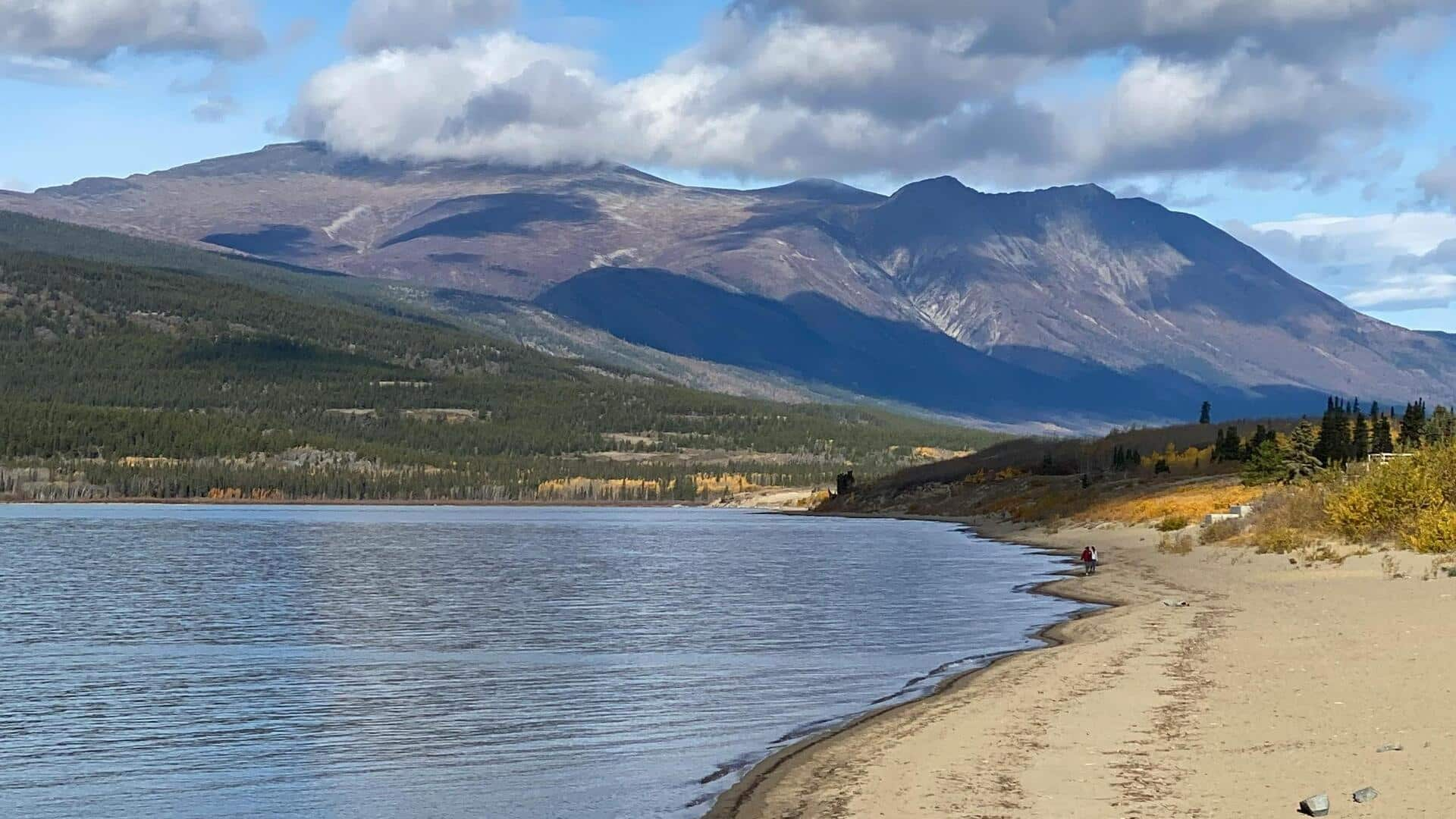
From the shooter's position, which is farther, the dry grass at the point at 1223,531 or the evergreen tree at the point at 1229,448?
the evergreen tree at the point at 1229,448

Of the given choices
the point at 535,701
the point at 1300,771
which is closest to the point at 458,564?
the point at 535,701

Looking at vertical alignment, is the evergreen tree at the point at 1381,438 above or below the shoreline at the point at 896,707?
above

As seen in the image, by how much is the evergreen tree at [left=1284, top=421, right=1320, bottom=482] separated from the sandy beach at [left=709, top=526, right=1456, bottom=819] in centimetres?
5981

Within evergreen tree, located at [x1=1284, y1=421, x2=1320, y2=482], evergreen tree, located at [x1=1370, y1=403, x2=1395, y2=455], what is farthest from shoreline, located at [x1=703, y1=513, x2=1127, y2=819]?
evergreen tree, located at [x1=1370, y1=403, x2=1395, y2=455]

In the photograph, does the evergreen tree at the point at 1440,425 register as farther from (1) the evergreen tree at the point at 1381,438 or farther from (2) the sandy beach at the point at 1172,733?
(2) the sandy beach at the point at 1172,733

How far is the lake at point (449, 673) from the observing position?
2908cm

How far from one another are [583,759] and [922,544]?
310 ft

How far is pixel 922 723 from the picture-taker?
3228cm

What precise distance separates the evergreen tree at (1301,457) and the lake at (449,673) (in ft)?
67.0

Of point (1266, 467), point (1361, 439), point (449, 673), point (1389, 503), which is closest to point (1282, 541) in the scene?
point (1389, 503)

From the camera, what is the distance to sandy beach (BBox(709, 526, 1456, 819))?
23.6 metres

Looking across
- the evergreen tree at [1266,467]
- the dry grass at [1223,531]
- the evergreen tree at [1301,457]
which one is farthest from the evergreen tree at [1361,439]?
the dry grass at [1223,531]

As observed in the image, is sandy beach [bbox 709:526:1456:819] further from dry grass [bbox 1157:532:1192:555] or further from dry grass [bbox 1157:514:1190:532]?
dry grass [bbox 1157:514:1190:532]

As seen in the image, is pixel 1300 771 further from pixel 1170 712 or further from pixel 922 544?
pixel 922 544
